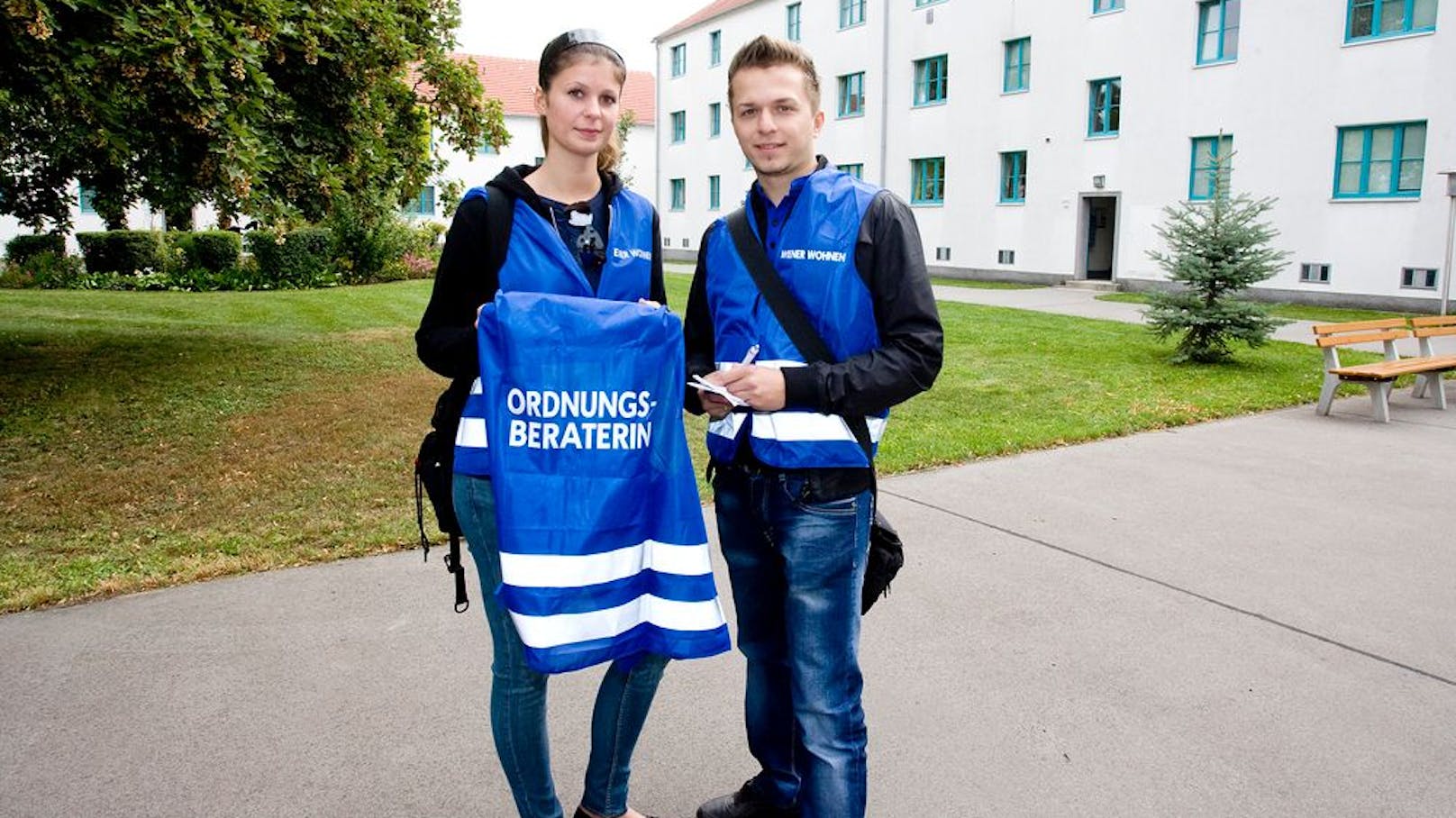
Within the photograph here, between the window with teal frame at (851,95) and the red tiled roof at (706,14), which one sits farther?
the red tiled roof at (706,14)

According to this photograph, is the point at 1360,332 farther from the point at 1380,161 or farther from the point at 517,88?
the point at 517,88

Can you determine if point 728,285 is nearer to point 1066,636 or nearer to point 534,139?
point 1066,636

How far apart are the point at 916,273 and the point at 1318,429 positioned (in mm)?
7978

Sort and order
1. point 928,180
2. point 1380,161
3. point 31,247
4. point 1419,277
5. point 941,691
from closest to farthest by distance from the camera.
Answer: point 941,691 → point 1419,277 → point 1380,161 → point 31,247 → point 928,180

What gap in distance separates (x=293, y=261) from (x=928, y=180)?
691 inches

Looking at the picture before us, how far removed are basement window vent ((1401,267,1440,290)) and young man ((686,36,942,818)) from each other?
832 inches

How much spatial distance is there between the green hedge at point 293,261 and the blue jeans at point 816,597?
21896 millimetres

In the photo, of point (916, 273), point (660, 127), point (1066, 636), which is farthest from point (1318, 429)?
point (660, 127)

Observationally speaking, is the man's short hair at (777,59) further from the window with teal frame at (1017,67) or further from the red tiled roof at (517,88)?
the red tiled roof at (517,88)

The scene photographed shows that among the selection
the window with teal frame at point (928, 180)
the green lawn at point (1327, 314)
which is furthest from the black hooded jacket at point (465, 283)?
the window with teal frame at point (928, 180)

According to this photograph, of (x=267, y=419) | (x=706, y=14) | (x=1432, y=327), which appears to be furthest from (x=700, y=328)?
(x=706, y=14)

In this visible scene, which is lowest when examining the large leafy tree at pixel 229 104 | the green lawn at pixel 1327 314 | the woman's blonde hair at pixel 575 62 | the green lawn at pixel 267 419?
the green lawn at pixel 267 419

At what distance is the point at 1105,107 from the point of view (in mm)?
25266

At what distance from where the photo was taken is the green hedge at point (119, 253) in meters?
24.5
